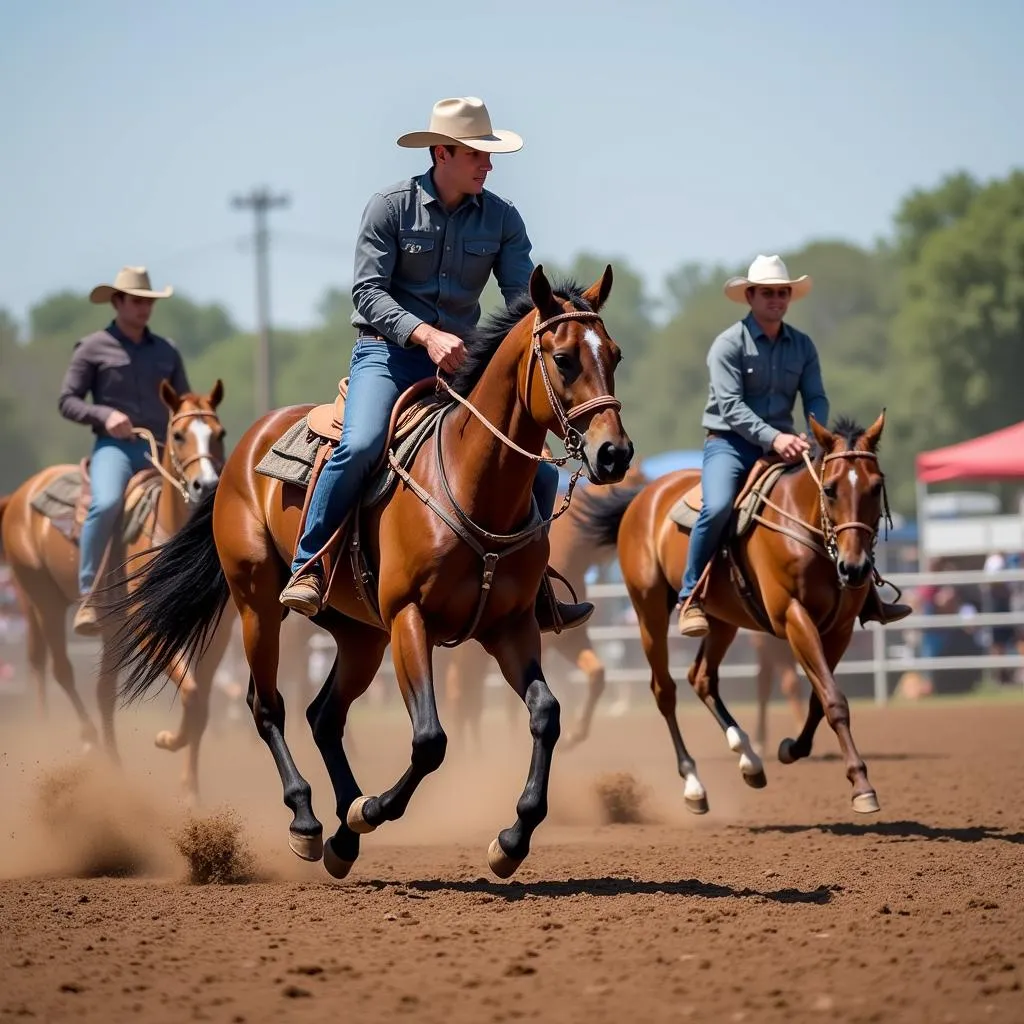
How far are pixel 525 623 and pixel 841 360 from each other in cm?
8790

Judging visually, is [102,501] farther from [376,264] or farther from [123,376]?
[376,264]

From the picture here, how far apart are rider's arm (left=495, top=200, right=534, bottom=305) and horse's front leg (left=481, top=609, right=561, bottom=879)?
59.2 inches

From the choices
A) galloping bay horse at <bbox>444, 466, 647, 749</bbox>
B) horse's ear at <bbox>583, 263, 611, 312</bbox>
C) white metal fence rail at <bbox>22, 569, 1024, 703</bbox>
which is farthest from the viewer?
white metal fence rail at <bbox>22, 569, 1024, 703</bbox>

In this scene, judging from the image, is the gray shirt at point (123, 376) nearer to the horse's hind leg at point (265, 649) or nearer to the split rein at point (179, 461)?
the split rein at point (179, 461)

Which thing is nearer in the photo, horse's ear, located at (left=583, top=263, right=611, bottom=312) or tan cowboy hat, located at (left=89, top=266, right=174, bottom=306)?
horse's ear, located at (left=583, top=263, right=611, bottom=312)

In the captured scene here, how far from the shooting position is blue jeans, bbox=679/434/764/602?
31.2 feet

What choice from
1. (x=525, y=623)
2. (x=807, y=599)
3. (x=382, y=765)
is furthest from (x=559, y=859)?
(x=382, y=765)

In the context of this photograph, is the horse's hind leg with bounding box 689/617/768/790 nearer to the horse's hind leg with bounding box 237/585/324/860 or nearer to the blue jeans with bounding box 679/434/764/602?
the blue jeans with bounding box 679/434/764/602

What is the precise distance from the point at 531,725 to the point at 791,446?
3.58m

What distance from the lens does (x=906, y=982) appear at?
4.43m

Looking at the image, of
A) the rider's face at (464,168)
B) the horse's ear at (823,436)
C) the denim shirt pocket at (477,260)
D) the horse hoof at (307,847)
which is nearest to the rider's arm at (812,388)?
the horse's ear at (823,436)

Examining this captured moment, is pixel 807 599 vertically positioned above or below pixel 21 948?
above

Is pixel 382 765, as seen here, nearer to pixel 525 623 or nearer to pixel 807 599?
pixel 807 599

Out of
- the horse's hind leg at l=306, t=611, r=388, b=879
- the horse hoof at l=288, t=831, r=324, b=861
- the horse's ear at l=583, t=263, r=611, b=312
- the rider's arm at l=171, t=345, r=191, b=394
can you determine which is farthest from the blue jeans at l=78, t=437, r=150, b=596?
the horse's ear at l=583, t=263, r=611, b=312
